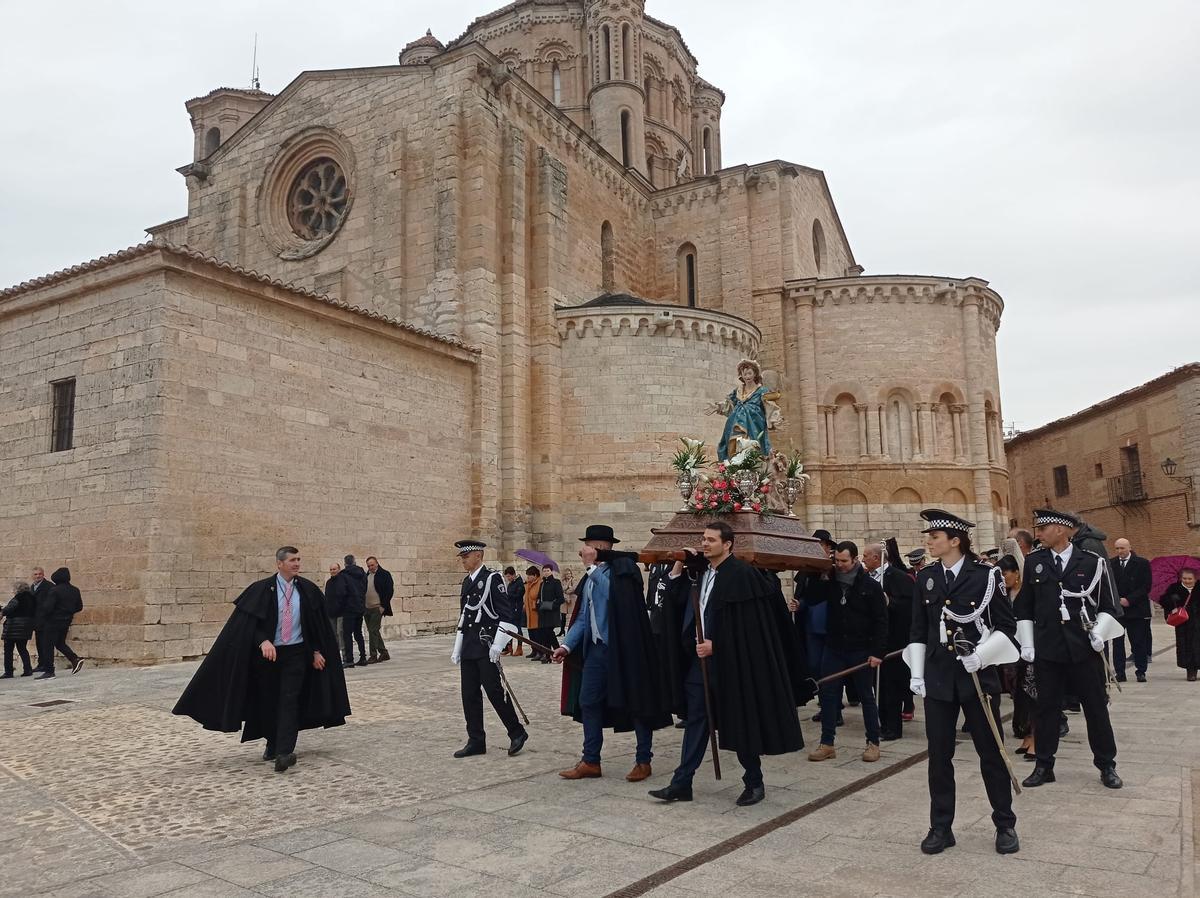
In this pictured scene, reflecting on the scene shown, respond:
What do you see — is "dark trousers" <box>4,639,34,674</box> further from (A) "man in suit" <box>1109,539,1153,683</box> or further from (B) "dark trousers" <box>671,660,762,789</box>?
(A) "man in suit" <box>1109,539,1153,683</box>

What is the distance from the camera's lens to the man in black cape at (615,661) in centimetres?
620

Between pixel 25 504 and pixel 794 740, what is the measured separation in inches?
552

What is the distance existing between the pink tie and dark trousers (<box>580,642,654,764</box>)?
2.35 m

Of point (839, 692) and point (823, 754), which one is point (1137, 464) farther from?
point (823, 754)

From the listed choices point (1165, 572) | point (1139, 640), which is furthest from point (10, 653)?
point (1165, 572)

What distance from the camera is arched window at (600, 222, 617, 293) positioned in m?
26.8

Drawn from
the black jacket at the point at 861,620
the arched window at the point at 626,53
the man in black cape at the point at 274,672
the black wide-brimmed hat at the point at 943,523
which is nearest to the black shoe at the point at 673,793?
the black wide-brimmed hat at the point at 943,523

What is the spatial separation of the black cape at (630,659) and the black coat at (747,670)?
1.92ft

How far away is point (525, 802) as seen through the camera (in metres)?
5.54

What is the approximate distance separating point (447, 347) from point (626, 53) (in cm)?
1774

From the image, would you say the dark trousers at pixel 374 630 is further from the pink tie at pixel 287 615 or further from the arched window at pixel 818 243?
the arched window at pixel 818 243

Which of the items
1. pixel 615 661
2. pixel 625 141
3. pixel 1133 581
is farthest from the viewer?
pixel 625 141

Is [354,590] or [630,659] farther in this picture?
[354,590]

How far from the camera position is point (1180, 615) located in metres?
10.8
